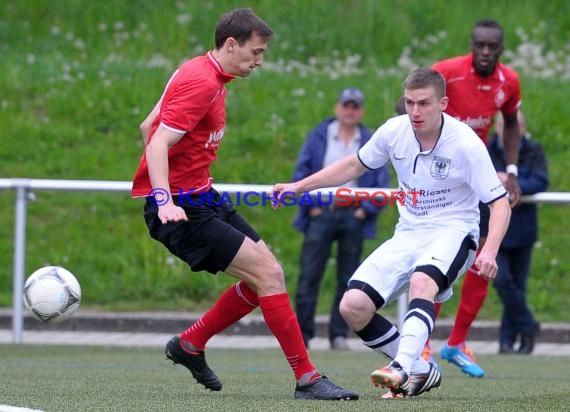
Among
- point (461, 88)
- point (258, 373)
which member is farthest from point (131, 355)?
point (461, 88)

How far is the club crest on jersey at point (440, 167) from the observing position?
6672 millimetres

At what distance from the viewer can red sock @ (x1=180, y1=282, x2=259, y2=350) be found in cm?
695

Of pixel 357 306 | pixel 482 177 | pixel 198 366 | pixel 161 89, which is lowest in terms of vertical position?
pixel 198 366

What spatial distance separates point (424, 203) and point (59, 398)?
2.10 meters

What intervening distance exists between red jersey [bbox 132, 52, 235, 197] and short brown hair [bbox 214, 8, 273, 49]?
0.48ft

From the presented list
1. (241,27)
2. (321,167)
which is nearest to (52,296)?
(241,27)

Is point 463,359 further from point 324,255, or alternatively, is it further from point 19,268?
point 19,268

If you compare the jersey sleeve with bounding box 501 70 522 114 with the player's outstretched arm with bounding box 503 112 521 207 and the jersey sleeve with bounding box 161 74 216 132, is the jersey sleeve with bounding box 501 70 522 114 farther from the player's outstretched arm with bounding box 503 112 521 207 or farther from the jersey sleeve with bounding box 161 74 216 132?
the jersey sleeve with bounding box 161 74 216 132

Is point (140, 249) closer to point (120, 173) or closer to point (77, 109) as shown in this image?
point (120, 173)

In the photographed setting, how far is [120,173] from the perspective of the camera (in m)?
14.6

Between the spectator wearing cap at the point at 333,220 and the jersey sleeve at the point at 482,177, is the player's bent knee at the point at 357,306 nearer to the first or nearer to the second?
the jersey sleeve at the point at 482,177

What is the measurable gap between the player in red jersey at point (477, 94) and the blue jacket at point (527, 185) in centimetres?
153

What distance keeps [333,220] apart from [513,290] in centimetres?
164

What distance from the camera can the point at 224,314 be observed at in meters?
6.97
